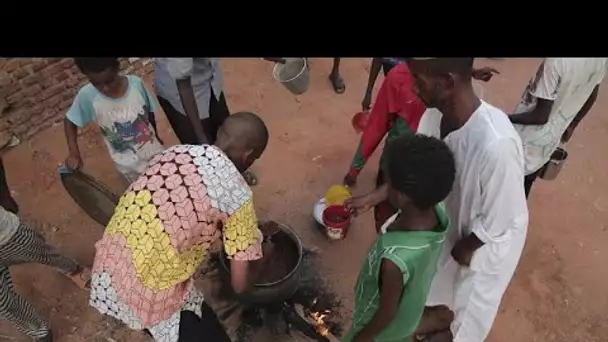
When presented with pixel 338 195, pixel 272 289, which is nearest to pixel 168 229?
pixel 272 289

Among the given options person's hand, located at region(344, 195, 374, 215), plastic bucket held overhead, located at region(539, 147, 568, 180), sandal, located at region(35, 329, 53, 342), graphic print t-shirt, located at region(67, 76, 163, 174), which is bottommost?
sandal, located at region(35, 329, 53, 342)

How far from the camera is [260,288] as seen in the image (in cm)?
294

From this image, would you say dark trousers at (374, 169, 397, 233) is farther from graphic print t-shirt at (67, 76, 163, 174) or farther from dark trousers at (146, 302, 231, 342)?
graphic print t-shirt at (67, 76, 163, 174)

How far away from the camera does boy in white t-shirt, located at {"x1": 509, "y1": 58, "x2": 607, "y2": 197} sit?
8.84ft

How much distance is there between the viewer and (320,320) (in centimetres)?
337

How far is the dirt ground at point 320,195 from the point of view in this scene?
11.5 ft

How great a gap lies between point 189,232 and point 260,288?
2.99ft

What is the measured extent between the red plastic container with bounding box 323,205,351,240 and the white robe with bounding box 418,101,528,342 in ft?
2.99

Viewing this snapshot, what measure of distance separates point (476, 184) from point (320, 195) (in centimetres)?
190

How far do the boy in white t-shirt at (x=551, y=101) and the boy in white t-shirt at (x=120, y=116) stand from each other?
71.5 inches

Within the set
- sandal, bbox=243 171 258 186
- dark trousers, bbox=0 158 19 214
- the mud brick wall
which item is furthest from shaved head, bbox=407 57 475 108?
the mud brick wall

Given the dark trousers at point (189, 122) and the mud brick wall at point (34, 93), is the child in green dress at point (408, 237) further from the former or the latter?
the mud brick wall at point (34, 93)
